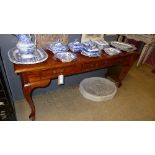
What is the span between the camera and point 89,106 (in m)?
1.81

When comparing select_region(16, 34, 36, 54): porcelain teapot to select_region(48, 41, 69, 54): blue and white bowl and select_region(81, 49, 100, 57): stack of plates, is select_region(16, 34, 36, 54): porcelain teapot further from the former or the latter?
select_region(81, 49, 100, 57): stack of plates

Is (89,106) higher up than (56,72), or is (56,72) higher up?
(56,72)

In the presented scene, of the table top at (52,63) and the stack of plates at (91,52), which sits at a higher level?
the stack of plates at (91,52)

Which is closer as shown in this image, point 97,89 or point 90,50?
point 90,50

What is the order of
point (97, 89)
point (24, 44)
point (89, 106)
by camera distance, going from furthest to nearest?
point (97, 89)
point (89, 106)
point (24, 44)

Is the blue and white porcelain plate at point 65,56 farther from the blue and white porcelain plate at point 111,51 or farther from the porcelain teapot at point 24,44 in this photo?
the blue and white porcelain plate at point 111,51

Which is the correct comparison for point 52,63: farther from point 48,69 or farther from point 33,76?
point 33,76

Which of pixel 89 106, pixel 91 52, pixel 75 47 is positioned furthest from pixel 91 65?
pixel 89 106

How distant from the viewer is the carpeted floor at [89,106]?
165cm

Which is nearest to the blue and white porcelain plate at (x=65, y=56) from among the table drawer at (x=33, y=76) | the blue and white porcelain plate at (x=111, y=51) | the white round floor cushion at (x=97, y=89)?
the table drawer at (x=33, y=76)

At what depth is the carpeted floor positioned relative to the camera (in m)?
1.65

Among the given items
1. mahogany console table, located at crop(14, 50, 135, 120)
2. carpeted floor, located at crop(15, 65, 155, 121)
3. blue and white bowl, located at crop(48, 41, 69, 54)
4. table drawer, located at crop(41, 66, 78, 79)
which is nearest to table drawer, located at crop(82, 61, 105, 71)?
mahogany console table, located at crop(14, 50, 135, 120)
